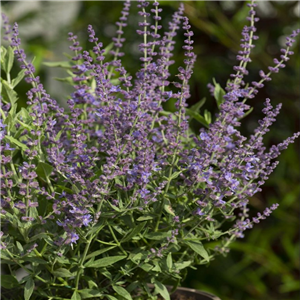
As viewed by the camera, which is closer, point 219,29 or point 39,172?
point 39,172

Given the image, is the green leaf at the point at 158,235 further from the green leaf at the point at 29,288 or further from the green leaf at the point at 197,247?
the green leaf at the point at 29,288

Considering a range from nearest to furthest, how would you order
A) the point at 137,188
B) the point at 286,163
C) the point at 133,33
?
the point at 137,188 → the point at 286,163 → the point at 133,33

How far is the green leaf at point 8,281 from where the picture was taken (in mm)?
921

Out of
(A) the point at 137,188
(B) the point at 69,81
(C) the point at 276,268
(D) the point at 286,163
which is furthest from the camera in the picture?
(D) the point at 286,163

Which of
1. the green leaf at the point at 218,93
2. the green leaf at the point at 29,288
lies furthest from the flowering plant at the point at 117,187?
the green leaf at the point at 218,93

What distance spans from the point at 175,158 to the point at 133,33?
6.18 feet

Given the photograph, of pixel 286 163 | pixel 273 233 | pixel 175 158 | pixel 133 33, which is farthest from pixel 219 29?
pixel 175 158

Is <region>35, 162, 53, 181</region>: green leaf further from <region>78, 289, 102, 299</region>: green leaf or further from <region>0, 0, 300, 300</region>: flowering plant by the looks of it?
<region>78, 289, 102, 299</region>: green leaf

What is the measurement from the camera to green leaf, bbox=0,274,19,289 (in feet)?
3.02

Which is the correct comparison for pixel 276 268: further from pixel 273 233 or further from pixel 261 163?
pixel 261 163

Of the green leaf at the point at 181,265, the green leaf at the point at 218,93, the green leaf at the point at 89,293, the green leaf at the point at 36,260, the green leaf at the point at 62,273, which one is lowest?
the green leaf at the point at 89,293

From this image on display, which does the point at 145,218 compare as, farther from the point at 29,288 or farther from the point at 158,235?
the point at 29,288

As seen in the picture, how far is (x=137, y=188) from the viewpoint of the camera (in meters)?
0.87

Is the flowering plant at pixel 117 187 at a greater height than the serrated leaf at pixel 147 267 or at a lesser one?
greater
